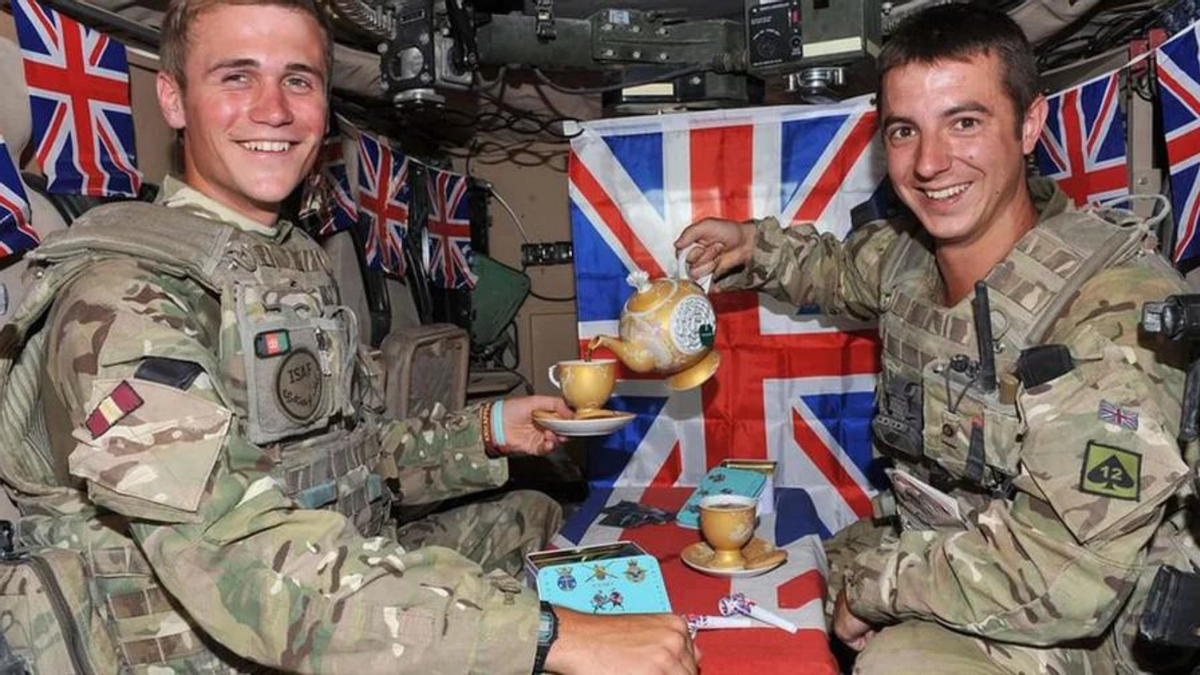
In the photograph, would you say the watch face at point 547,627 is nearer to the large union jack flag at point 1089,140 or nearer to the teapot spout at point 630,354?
the teapot spout at point 630,354

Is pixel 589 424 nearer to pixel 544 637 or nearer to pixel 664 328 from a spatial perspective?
pixel 664 328

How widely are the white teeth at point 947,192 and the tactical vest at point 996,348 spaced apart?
0.16m

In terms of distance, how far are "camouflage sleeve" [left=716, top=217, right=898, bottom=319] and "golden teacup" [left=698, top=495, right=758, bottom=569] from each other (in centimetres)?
90

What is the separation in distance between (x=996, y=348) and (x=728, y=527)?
23.3 inches

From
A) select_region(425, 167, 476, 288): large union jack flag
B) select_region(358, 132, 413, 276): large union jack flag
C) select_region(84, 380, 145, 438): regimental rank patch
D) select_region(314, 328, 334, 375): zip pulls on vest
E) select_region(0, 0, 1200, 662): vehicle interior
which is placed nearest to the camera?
select_region(84, 380, 145, 438): regimental rank patch

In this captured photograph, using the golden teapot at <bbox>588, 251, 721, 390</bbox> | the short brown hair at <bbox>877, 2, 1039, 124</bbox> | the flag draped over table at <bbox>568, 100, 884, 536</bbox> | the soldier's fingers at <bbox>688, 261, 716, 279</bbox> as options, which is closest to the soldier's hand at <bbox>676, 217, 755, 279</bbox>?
the soldier's fingers at <bbox>688, 261, 716, 279</bbox>

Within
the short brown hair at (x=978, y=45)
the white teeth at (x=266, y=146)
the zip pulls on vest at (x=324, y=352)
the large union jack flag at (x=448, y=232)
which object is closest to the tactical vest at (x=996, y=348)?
the short brown hair at (x=978, y=45)

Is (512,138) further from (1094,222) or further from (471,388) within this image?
(1094,222)

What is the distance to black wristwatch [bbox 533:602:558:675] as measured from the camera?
122 centimetres

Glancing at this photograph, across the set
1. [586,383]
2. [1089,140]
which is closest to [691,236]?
[586,383]

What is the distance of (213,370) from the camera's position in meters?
1.28

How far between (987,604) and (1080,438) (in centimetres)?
31

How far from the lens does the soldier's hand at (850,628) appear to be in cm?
175

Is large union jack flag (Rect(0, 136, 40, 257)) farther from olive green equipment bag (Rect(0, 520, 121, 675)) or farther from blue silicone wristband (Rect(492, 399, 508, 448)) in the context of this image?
blue silicone wristband (Rect(492, 399, 508, 448))
